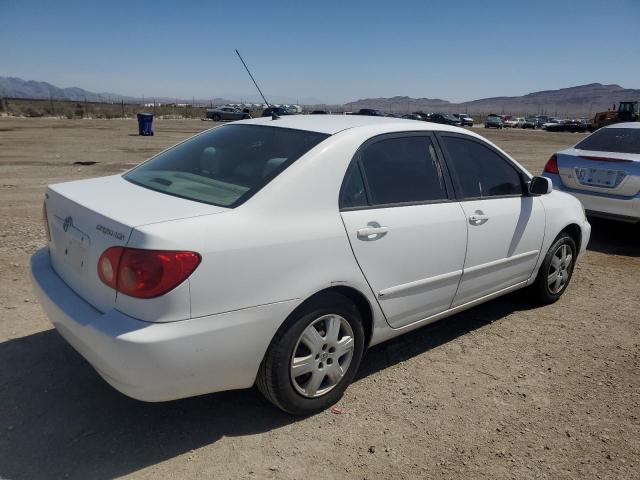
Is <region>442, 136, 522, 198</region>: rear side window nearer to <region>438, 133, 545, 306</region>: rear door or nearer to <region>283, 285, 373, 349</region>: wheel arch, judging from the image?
<region>438, 133, 545, 306</region>: rear door

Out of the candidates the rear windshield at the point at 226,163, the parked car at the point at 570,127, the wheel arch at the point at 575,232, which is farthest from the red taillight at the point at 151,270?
the parked car at the point at 570,127

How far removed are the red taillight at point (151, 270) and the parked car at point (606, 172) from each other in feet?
20.1

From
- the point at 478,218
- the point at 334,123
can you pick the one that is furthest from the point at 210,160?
the point at 478,218

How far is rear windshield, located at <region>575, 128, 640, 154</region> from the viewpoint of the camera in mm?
7070

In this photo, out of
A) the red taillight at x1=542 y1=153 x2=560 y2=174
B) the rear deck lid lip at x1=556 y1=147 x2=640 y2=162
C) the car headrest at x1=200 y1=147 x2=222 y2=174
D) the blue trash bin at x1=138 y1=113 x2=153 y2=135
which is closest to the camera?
the car headrest at x1=200 y1=147 x2=222 y2=174

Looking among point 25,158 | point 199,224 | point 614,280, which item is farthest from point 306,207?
point 25,158

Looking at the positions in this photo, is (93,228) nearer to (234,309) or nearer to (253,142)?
(234,309)

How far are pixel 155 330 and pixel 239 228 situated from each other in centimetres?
60

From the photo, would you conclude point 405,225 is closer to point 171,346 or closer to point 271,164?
point 271,164

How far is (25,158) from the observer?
14.2 meters

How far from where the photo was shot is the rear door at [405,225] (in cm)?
305

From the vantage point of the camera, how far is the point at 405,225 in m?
3.22

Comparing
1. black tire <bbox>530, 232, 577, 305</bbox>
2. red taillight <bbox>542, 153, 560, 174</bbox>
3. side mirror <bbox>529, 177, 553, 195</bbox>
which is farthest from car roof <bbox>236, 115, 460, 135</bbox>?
red taillight <bbox>542, 153, 560, 174</bbox>

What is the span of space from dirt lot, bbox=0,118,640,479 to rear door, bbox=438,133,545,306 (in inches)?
20.6
